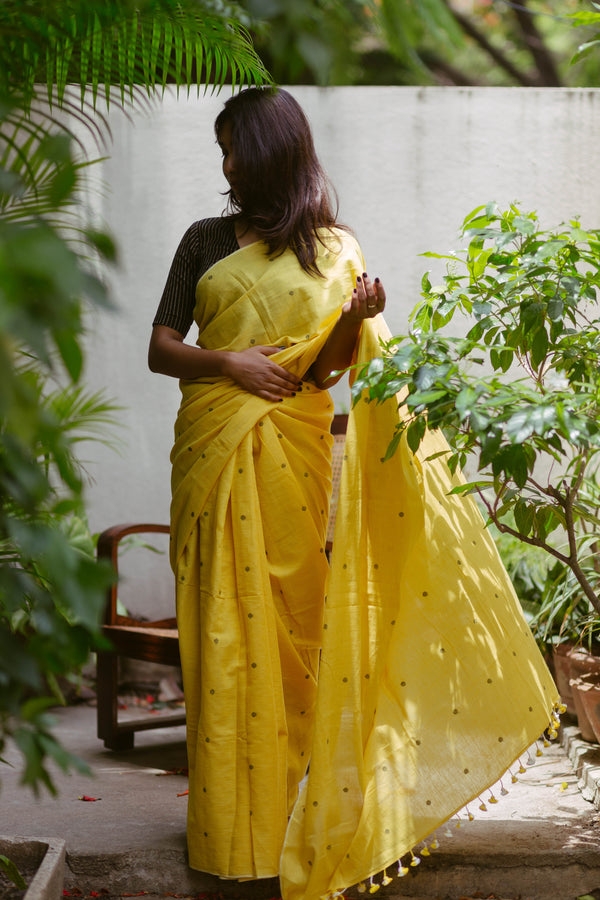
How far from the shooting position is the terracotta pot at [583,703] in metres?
2.77

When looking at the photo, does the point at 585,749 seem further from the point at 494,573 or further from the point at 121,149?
the point at 121,149

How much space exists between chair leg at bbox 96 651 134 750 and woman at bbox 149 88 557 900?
41.2 inches

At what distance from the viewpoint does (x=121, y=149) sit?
402 centimetres

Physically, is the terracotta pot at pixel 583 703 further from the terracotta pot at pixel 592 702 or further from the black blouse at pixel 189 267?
the black blouse at pixel 189 267

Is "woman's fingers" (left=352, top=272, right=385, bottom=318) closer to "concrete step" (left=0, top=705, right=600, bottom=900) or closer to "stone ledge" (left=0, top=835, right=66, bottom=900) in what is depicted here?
"concrete step" (left=0, top=705, right=600, bottom=900)

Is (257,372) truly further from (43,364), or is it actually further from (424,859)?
(43,364)

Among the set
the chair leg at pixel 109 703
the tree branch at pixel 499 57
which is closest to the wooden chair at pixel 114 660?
the chair leg at pixel 109 703

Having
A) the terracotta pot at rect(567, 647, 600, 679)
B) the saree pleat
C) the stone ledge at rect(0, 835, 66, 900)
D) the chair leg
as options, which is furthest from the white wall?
the stone ledge at rect(0, 835, 66, 900)

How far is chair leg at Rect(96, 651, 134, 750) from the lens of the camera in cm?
315

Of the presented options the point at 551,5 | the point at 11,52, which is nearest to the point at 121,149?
the point at 11,52

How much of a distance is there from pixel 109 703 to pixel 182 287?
59.1 inches

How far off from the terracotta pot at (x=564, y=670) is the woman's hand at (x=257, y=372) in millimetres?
1369

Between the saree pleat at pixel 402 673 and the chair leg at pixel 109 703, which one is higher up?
the saree pleat at pixel 402 673

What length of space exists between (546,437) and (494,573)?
0.59m
